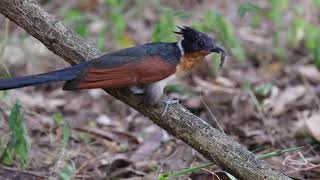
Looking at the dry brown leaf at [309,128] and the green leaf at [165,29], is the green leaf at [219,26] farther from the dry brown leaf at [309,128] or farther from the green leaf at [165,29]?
the dry brown leaf at [309,128]

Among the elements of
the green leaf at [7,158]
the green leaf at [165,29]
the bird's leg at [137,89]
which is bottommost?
the green leaf at [7,158]

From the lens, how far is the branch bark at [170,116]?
2877 millimetres

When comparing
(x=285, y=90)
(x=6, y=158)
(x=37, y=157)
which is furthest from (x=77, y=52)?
(x=285, y=90)

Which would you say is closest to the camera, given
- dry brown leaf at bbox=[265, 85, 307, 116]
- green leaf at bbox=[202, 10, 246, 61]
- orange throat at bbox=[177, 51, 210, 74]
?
orange throat at bbox=[177, 51, 210, 74]

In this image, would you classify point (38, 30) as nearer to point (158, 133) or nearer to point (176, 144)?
point (176, 144)

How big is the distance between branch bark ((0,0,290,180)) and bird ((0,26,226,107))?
78 mm

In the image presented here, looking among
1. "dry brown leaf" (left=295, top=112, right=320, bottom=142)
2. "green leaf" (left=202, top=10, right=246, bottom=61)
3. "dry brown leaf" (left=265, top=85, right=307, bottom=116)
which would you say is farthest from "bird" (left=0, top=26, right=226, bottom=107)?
"dry brown leaf" (left=265, top=85, right=307, bottom=116)

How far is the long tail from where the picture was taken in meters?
2.63

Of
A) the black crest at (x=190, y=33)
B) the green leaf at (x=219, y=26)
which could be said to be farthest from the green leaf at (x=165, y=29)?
the black crest at (x=190, y=33)

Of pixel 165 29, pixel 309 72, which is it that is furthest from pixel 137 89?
pixel 309 72

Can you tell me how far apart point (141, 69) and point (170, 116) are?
0.25m

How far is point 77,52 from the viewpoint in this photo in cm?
290

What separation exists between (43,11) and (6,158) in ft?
3.79

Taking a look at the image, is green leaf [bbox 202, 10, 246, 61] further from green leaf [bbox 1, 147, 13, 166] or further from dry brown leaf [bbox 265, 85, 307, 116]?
green leaf [bbox 1, 147, 13, 166]
